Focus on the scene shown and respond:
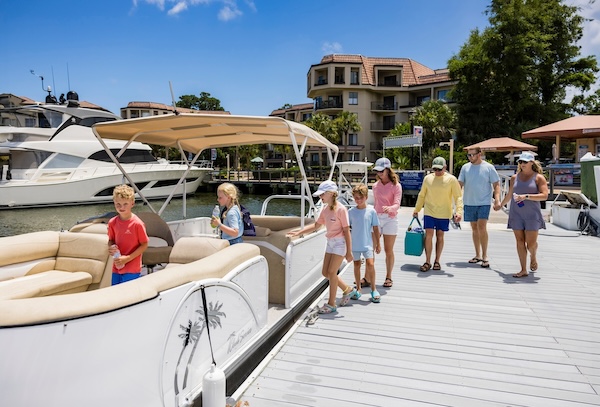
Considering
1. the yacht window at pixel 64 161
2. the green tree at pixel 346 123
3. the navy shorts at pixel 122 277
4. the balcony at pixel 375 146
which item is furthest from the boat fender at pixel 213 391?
the balcony at pixel 375 146

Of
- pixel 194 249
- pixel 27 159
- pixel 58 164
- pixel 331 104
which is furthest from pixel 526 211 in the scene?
pixel 331 104

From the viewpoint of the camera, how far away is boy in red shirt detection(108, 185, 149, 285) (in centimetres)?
344

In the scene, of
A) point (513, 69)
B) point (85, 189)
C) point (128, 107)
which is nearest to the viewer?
point (85, 189)

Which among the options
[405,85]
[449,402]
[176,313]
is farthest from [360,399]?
[405,85]

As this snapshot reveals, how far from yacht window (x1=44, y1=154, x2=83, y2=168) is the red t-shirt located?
87.9 feet

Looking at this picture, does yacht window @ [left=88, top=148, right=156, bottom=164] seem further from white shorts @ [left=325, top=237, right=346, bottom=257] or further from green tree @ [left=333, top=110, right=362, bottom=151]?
white shorts @ [left=325, top=237, right=346, bottom=257]

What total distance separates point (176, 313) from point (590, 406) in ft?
8.98

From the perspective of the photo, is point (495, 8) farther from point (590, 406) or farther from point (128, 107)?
point (128, 107)

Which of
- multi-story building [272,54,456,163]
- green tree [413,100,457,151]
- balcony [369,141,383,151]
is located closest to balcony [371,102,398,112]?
multi-story building [272,54,456,163]

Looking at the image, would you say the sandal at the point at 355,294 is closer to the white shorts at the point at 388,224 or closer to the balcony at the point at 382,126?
the white shorts at the point at 388,224

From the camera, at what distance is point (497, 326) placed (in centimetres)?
413

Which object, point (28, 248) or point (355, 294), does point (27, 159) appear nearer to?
point (28, 248)

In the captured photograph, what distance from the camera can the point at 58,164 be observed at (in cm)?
2648

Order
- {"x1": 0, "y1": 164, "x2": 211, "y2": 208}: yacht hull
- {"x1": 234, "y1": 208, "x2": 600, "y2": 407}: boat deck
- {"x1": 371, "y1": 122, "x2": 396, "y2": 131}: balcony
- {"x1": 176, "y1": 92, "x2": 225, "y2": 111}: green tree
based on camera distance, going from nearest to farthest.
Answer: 1. {"x1": 234, "y1": 208, "x2": 600, "y2": 407}: boat deck
2. {"x1": 0, "y1": 164, "x2": 211, "y2": 208}: yacht hull
3. {"x1": 371, "y1": 122, "x2": 396, "y2": 131}: balcony
4. {"x1": 176, "y1": 92, "x2": 225, "y2": 111}: green tree
